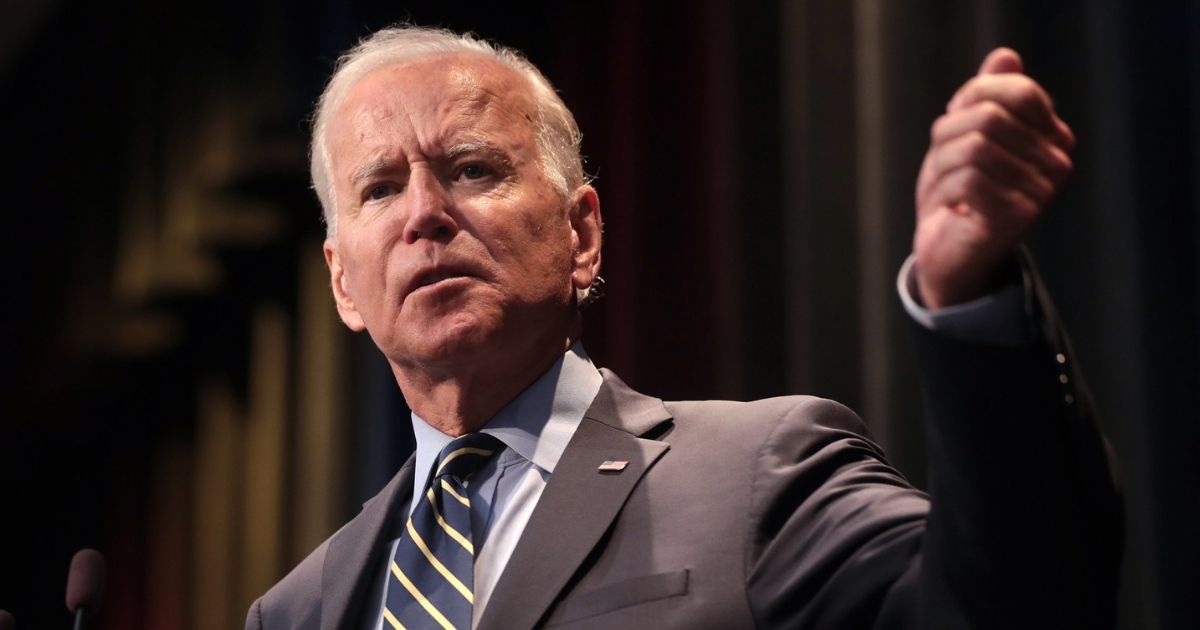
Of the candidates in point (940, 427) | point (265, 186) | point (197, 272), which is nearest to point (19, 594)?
point (197, 272)

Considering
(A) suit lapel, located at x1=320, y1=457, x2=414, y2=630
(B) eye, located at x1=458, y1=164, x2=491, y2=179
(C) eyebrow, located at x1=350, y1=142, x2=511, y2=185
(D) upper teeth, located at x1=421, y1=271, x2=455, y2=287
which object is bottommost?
(A) suit lapel, located at x1=320, y1=457, x2=414, y2=630

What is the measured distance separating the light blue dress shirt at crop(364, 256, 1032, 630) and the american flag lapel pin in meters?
0.09

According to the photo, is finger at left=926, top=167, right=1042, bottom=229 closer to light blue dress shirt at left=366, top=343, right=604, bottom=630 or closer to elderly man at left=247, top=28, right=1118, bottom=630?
elderly man at left=247, top=28, right=1118, bottom=630

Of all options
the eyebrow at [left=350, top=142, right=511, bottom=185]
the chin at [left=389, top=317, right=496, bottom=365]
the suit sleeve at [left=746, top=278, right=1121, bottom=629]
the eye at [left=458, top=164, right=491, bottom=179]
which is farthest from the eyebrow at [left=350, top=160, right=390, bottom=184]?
the suit sleeve at [left=746, top=278, right=1121, bottom=629]

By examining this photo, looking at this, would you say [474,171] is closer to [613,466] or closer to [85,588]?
[613,466]

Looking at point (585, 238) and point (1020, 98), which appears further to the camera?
point (585, 238)

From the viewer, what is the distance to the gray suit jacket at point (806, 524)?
0.93 metres

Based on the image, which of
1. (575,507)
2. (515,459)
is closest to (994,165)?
(575,507)

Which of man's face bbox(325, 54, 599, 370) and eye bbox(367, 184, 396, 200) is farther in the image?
eye bbox(367, 184, 396, 200)

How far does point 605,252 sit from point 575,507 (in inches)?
58.7

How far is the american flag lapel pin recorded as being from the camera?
1.48 m

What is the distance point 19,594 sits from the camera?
3.48m

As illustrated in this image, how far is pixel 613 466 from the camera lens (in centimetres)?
148

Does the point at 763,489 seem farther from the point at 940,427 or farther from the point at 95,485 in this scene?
the point at 95,485
